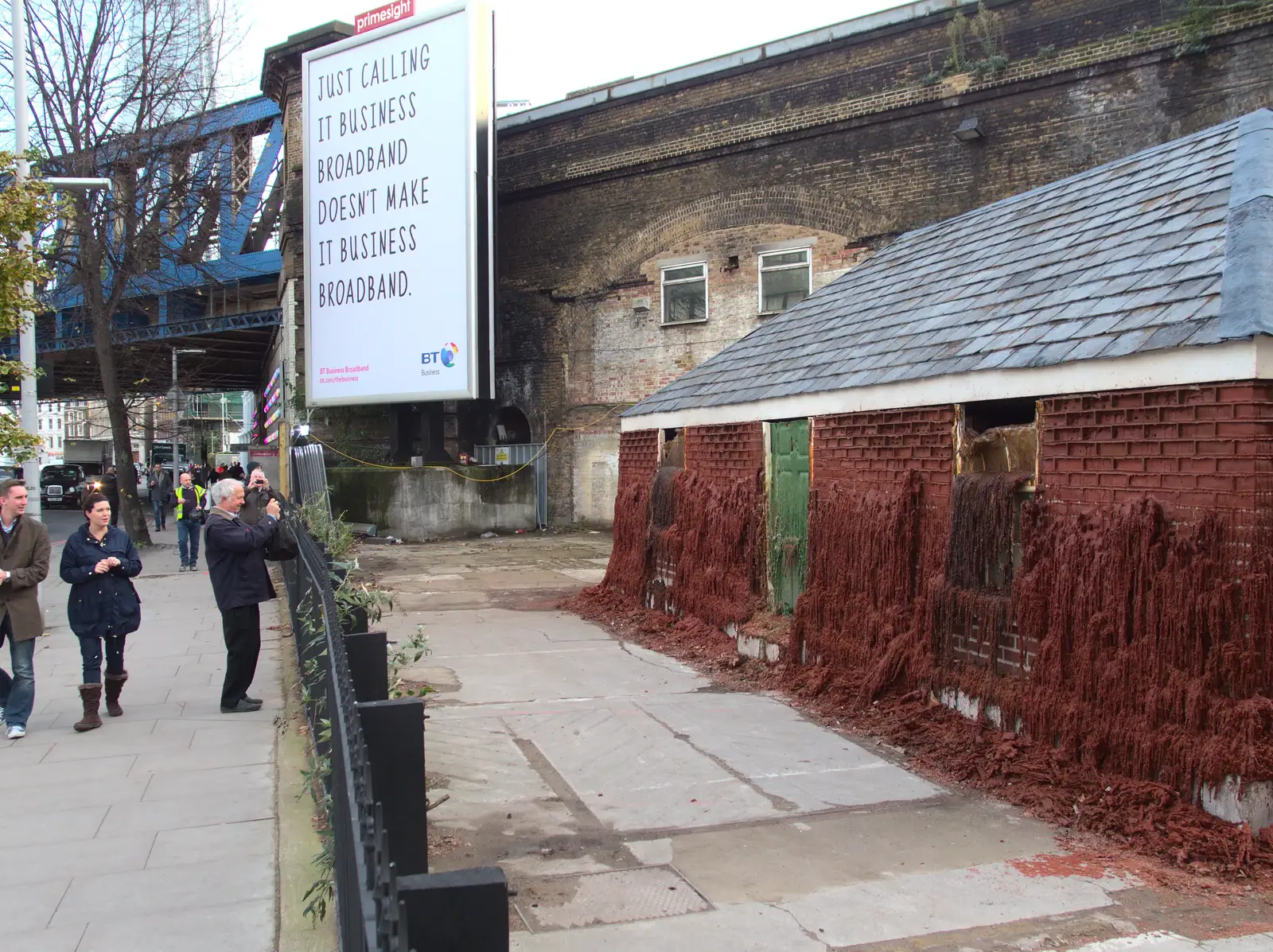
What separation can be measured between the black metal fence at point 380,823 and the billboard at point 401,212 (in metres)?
17.1

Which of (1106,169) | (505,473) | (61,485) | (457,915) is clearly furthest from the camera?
(61,485)

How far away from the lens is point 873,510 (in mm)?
7793

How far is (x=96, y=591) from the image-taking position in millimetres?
7371

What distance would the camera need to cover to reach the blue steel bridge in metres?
23.5

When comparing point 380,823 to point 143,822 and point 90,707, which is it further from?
point 90,707

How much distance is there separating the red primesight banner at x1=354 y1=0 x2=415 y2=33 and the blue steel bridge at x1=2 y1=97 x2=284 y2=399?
3.79 m

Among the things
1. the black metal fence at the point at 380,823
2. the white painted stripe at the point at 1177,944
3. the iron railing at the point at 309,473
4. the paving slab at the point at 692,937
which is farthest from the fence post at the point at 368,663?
the iron railing at the point at 309,473

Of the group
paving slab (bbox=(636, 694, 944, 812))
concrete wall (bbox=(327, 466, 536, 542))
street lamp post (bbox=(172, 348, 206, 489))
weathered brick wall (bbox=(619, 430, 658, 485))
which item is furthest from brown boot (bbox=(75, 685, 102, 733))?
street lamp post (bbox=(172, 348, 206, 489))

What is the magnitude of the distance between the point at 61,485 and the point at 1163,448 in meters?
48.9

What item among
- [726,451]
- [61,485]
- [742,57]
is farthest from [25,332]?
[61,485]

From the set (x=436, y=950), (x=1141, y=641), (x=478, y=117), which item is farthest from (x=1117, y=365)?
(x=478, y=117)

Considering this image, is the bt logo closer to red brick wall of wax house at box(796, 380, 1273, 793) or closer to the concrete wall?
the concrete wall

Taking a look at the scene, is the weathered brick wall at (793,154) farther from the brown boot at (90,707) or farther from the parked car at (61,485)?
the parked car at (61,485)

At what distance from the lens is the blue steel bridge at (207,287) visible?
2350 centimetres
